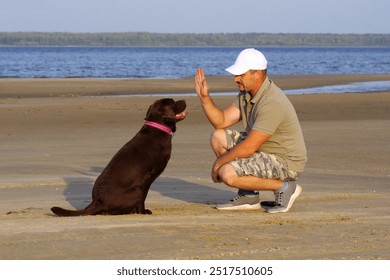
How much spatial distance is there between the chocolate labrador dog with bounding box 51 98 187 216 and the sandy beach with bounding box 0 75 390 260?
0.63 feet

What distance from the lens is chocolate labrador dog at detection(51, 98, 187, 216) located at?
804cm

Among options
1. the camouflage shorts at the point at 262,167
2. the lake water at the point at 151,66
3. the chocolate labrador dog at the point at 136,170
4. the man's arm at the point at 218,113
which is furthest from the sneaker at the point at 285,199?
the lake water at the point at 151,66

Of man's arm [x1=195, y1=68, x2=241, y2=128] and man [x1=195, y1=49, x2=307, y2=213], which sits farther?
man's arm [x1=195, y1=68, x2=241, y2=128]

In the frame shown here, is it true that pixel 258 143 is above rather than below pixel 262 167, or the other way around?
above

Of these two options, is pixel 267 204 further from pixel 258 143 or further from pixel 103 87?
pixel 103 87

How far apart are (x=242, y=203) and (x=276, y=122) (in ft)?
2.99

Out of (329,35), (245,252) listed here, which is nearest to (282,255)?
(245,252)

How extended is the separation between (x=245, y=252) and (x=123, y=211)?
199cm

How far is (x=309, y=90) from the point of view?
32.0 m

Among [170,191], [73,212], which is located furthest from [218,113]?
[73,212]

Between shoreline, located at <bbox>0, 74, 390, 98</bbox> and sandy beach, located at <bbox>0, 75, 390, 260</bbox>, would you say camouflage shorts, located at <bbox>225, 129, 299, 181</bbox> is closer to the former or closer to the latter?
sandy beach, located at <bbox>0, 75, 390, 260</bbox>

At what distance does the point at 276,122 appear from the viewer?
26.3 feet

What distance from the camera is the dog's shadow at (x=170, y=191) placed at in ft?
30.1

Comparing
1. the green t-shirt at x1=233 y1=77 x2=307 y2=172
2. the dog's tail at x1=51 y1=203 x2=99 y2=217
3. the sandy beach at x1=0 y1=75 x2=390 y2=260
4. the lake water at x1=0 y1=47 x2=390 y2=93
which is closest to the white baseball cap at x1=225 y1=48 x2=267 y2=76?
the green t-shirt at x1=233 y1=77 x2=307 y2=172
